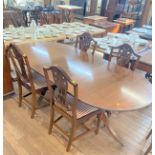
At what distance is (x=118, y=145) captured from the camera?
6.62ft

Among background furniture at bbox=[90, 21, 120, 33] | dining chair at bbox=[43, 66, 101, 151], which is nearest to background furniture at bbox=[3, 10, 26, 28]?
background furniture at bbox=[90, 21, 120, 33]

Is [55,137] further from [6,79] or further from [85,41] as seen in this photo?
[85,41]

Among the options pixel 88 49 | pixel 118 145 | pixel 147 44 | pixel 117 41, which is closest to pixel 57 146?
pixel 118 145

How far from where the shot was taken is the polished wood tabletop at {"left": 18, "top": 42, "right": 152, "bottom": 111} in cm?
150

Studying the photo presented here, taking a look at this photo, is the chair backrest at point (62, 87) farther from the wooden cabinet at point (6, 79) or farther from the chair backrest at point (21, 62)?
the wooden cabinet at point (6, 79)

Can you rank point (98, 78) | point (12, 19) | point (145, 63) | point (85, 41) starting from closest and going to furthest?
point (98, 78)
point (145, 63)
point (85, 41)
point (12, 19)

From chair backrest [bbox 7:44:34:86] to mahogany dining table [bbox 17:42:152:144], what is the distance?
0.10 m

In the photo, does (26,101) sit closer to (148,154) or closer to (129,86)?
(129,86)

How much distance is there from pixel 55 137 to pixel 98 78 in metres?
0.86

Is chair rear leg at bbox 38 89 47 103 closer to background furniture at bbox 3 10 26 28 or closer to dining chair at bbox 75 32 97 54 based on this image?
dining chair at bbox 75 32 97 54

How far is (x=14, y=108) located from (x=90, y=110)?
1.21m

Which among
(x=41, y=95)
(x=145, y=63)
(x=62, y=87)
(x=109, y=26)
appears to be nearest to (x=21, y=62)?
(x=41, y=95)

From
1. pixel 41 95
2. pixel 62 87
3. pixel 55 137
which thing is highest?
pixel 62 87

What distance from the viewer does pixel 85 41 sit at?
8.79ft
